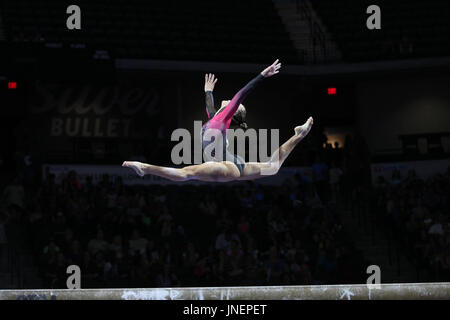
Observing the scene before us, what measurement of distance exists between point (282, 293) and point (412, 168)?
9799 millimetres

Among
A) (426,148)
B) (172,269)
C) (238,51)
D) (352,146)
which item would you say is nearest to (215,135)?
(172,269)

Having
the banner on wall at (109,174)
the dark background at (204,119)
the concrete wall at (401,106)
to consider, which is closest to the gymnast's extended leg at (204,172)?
the dark background at (204,119)

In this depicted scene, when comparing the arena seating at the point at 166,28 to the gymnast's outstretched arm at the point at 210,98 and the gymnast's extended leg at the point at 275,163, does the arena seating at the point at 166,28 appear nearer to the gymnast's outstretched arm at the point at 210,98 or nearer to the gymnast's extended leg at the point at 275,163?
the gymnast's outstretched arm at the point at 210,98

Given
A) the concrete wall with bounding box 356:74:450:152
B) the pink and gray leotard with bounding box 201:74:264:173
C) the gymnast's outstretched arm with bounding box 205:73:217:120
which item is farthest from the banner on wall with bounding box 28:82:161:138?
the pink and gray leotard with bounding box 201:74:264:173

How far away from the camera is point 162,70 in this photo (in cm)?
1728

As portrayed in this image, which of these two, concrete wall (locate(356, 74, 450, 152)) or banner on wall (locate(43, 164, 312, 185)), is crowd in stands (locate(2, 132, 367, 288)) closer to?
banner on wall (locate(43, 164, 312, 185))

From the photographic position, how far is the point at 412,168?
17.3 m

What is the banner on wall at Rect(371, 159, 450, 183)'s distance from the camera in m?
17.2

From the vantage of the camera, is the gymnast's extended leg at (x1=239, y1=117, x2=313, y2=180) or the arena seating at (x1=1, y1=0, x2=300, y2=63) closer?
the gymnast's extended leg at (x1=239, y1=117, x2=313, y2=180)

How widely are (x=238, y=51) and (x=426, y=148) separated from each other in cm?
504

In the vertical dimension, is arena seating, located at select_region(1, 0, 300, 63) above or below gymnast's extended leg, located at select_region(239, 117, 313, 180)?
above

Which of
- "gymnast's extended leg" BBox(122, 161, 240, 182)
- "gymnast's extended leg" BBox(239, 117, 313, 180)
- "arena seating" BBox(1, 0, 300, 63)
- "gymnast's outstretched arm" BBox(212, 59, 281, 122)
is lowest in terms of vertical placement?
"gymnast's extended leg" BBox(122, 161, 240, 182)

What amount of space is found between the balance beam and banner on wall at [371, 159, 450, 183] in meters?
8.98

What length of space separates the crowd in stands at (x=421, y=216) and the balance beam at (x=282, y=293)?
5.02 meters
